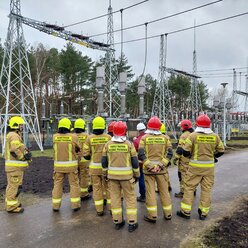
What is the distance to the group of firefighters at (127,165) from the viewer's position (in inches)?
204

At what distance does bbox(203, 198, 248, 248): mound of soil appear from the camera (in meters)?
4.49

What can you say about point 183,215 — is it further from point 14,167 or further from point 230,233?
point 14,167

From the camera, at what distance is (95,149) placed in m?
5.99

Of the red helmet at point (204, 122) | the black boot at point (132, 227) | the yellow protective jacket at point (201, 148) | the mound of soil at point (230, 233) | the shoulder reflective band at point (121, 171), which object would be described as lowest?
the mound of soil at point (230, 233)

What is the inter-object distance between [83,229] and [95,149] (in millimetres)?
1662

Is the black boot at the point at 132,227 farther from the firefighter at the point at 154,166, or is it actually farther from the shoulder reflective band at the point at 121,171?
the shoulder reflective band at the point at 121,171

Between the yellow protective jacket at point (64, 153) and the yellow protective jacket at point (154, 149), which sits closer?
the yellow protective jacket at point (154, 149)

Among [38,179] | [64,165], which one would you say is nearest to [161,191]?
[64,165]

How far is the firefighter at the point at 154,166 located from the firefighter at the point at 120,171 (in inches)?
12.9

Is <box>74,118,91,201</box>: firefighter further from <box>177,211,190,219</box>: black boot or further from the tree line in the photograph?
the tree line

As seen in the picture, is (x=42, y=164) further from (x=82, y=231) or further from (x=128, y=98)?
(x=128, y=98)

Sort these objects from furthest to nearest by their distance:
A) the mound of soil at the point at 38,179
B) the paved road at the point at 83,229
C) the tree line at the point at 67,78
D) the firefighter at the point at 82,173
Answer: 1. the tree line at the point at 67,78
2. the mound of soil at the point at 38,179
3. the firefighter at the point at 82,173
4. the paved road at the point at 83,229

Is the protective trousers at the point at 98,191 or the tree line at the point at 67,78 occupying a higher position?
the tree line at the point at 67,78

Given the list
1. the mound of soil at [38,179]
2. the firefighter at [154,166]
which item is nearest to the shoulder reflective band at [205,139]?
the firefighter at [154,166]
